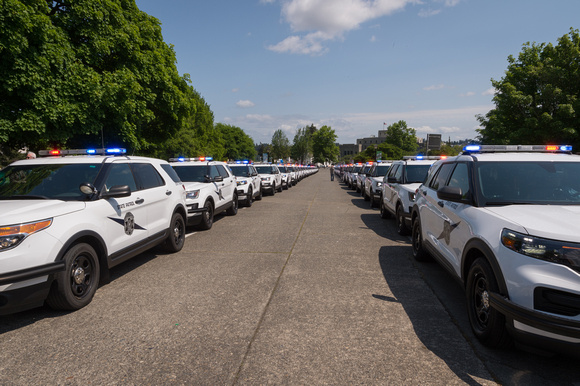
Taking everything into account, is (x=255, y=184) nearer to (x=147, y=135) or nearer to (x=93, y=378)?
(x=147, y=135)

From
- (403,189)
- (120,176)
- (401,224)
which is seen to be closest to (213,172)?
(120,176)

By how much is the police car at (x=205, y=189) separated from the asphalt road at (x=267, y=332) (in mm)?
2646

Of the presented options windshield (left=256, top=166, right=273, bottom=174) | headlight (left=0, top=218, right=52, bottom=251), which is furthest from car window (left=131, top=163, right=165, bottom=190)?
windshield (left=256, top=166, right=273, bottom=174)

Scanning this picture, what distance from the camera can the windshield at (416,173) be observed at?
974 centimetres

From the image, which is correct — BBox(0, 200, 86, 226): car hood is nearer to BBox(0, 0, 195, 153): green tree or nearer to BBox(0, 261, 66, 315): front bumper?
BBox(0, 261, 66, 315): front bumper

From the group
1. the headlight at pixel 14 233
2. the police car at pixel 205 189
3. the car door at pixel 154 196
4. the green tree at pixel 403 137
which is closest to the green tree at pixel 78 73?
the police car at pixel 205 189

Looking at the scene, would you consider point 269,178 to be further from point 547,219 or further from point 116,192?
point 547,219

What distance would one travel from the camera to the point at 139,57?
17234mm

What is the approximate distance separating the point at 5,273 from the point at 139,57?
16.2 meters

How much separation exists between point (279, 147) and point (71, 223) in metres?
150

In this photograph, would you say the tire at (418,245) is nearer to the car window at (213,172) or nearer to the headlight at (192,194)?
the headlight at (192,194)

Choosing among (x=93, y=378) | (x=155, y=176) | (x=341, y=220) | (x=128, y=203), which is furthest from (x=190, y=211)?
(x=93, y=378)

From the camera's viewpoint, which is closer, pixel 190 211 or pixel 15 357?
pixel 15 357

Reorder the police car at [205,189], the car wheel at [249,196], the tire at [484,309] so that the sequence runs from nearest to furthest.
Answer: the tire at [484,309]
the police car at [205,189]
the car wheel at [249,196]
